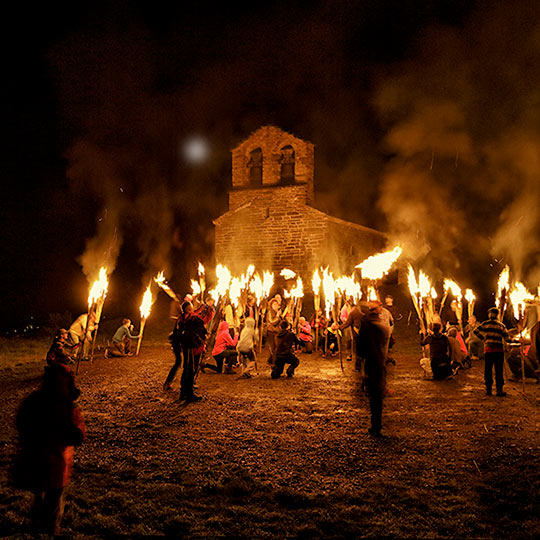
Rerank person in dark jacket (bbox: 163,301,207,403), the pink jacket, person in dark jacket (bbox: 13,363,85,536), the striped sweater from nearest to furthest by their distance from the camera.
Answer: person in dark jacket (bbox: 13,363,85,536)
person in dark jacket (bbox: 163,301,207,403)
the striped sweater
the pink jacket

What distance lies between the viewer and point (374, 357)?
6172mm

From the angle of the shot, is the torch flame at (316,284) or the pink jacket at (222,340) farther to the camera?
the torch flame at (316,284)

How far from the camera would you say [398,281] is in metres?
24.7

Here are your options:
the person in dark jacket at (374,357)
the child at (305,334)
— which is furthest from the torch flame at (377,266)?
the child at (305,334)

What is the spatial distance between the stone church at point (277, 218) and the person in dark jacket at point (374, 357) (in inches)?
610

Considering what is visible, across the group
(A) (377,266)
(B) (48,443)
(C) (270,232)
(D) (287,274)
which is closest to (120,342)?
(A) (377,266)

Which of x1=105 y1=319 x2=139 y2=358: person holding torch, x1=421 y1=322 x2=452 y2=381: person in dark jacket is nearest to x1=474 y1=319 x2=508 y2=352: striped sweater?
x1=421 y1=322 x2=452 y2=381: person in dark jacket

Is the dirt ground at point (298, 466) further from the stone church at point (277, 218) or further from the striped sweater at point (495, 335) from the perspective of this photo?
the stone church at point (277, 218)

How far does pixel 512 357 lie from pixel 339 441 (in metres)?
5.87

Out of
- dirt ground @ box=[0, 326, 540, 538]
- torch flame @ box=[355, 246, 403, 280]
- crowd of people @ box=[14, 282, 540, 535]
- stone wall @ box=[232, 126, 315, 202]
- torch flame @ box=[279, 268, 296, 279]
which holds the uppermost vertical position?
stone wall @ box=[232, 126, 315, 202]

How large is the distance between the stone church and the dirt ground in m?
14.3

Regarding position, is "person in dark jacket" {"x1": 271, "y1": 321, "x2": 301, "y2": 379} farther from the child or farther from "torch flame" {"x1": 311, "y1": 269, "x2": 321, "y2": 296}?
the child

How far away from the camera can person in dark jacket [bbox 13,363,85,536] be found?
353 cm

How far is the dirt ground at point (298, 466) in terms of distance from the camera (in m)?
4.04
